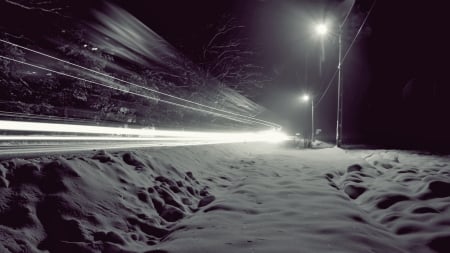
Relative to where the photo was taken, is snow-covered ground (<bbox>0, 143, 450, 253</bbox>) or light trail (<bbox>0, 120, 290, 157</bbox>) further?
light trail (<bbox>0, 120, 290, 157</bbox>)

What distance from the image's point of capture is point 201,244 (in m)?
2.76

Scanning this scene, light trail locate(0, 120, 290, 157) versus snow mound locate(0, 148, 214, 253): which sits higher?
light trail locate(0, 120, 290, 157)

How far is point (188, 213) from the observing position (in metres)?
3.97

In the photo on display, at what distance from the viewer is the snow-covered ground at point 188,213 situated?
266 cm

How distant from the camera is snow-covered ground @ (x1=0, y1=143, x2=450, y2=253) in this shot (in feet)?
8.73

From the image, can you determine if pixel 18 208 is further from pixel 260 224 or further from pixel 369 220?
pixel 369 220

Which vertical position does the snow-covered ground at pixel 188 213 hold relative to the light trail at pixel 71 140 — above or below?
below

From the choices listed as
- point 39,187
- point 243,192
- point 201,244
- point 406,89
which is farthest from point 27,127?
point 406,89

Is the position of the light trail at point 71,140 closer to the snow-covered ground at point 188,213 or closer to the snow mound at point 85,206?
the snow mound at point 85,206

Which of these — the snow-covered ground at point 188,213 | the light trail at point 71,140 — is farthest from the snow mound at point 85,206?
the light trail at point 71,140

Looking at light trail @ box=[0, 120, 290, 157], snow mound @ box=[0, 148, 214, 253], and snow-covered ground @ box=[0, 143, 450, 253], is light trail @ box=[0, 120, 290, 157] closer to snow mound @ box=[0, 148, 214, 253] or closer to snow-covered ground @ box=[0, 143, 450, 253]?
snow mound @ box=[0, 148, 214, 253]

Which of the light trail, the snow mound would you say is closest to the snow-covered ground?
the snow mound

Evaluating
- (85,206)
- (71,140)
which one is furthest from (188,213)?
(71,140)

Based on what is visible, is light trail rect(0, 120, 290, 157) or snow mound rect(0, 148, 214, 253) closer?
snow mound rect(0, 148, 214, 253)
